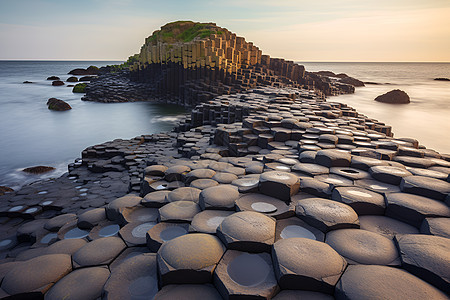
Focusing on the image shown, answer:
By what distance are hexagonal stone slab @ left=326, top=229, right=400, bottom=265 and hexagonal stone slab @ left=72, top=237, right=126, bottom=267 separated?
1.72 metres

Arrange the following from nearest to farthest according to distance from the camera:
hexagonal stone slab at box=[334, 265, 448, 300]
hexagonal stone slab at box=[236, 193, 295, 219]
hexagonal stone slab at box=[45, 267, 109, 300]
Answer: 1. hexagonal stone slab at box=[334, 265, 448, 300]
2. hexagonal stone slab at box=[45, 267, 109, 300]
3. hexagonal stone slab at box=[236, 193, 295, 219]

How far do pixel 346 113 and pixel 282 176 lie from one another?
21.9ft

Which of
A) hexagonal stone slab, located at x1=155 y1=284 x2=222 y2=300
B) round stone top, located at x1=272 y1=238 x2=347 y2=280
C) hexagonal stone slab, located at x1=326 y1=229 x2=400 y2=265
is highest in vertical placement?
round stone top, located at x1=272 y1=238 x2=347 y2=280

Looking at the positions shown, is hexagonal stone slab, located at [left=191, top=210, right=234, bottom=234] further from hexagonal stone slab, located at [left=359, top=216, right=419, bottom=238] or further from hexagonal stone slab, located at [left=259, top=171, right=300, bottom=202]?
hexagonal stone slab, located at [left=359, top=216, right=419, bottom=238]

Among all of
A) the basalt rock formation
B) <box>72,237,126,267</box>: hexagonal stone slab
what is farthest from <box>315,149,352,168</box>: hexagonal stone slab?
the basalt rock formation

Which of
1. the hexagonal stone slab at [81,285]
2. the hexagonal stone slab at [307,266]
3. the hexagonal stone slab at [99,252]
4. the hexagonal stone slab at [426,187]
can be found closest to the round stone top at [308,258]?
the hexagonal stone slab at [307,266]

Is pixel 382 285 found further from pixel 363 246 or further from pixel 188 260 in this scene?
pixel 188 260

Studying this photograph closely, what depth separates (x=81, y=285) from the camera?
1666 millimetres

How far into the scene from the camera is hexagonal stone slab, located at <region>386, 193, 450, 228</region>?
2.02m

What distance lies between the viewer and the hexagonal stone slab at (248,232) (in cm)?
168

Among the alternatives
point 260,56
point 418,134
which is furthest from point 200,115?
point 260,56

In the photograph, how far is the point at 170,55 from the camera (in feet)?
96.9

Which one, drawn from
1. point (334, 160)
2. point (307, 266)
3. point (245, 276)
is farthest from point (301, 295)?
point (334, 160)

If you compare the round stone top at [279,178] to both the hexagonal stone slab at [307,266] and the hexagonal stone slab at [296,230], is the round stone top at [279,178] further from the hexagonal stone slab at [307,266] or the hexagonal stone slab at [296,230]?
the hexagonal stone slab at [307,266]
